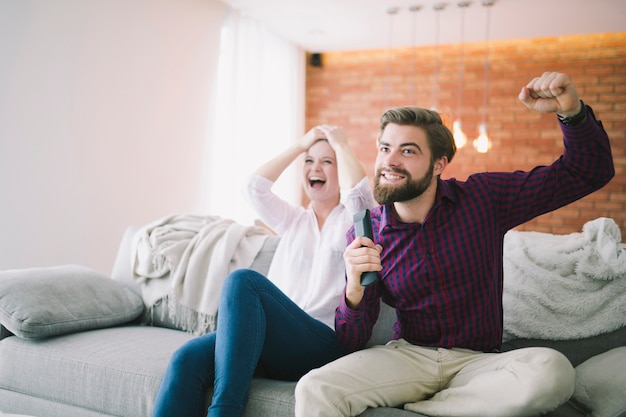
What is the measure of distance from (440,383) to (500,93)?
190 inches

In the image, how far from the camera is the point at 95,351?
199 centimetres

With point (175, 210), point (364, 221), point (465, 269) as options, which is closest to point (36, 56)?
point (175, 210)

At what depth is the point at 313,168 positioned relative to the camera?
86.8 inches

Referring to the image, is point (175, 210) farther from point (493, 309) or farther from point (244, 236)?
point (493, 309)

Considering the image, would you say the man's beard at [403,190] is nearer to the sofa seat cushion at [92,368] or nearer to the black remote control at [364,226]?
the black remote control at [364,226]

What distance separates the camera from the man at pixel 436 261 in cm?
150

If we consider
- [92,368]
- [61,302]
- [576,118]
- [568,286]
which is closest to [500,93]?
[568,286]

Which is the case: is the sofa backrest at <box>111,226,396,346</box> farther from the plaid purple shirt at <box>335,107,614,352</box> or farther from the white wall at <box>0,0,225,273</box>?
the white wall at <box>0,0,225,273</box>

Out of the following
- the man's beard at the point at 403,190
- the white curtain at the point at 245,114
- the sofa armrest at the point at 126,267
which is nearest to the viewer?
the man's beard at the point at 403,190

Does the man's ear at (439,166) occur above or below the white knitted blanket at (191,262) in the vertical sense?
above

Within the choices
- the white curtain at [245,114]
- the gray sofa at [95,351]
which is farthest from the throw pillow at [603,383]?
the white curtain at [245,114]

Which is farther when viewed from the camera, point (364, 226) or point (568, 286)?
point (568, 286)

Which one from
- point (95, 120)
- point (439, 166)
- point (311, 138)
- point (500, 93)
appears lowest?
point (439, 166)

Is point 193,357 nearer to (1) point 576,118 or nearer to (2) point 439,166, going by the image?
(2) point 439,166
